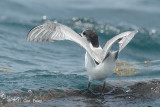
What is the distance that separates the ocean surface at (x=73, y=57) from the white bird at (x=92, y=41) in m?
0.71

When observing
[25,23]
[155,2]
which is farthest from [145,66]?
[155,2]

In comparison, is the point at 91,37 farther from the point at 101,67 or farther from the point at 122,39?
the point at 101,67

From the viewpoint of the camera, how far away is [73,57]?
42.8ft

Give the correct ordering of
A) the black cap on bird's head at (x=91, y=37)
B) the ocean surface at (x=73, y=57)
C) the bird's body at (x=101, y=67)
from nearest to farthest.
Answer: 1. the bird's body at (x=101, y=67)
2. the ocean surface at (x=73, y=57)
3. the black cap on bird's head at (x=91, y=37)

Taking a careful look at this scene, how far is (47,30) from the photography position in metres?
7.42

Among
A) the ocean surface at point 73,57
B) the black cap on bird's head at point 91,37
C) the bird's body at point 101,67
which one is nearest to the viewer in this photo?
the bird's body at point 101,67

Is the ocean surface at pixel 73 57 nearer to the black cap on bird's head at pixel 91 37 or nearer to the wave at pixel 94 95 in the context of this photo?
the wave at pixel 94 95

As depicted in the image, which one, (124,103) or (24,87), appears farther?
(24,87)

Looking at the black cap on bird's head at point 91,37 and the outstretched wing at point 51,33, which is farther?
the black cap on bird's head at point 91,37

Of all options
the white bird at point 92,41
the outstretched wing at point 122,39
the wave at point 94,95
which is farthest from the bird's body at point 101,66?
the wave at point 94,95

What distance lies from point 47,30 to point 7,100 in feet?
5.68

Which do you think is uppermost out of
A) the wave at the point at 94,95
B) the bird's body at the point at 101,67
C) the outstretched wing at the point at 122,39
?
the outstretched wing at the point at 122,39

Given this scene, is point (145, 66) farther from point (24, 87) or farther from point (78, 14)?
point (78, 14)

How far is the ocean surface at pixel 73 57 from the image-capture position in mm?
7457
